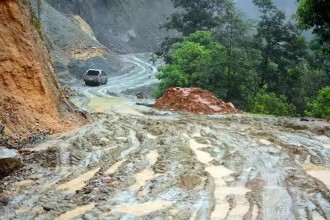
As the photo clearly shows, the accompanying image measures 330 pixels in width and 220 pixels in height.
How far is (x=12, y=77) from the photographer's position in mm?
14094

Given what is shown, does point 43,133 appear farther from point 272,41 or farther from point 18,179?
point 272,41

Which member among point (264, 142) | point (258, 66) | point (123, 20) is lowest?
point (264, 142)

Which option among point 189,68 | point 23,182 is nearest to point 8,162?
point 23,182

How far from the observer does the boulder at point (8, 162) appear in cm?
938

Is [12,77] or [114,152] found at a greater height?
[12,77]

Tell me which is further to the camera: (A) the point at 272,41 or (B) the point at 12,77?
(A) the point at 272,41

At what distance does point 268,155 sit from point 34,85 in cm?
865

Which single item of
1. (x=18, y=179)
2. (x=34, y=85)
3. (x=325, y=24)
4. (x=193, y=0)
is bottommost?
(x=18, y=179)

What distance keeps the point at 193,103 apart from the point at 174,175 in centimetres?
1422

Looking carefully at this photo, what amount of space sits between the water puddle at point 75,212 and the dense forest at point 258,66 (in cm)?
2175

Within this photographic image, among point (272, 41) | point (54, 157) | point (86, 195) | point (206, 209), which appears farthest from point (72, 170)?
point (272, 41)

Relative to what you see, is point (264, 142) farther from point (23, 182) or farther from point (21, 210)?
point (21, 210)

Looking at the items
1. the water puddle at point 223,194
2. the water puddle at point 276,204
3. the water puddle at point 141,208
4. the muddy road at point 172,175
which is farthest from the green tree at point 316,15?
the water puddle at point 141,208

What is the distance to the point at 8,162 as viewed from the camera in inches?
374
